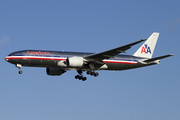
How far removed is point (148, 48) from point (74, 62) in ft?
52.2

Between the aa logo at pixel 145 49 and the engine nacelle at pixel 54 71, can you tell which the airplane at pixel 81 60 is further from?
the aa logo at pixel 145 49

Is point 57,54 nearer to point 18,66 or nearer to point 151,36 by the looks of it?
point 18,66

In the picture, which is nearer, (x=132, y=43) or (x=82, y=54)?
(x=132, y=43)

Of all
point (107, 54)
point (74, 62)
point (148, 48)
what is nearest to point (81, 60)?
point (74, 62)

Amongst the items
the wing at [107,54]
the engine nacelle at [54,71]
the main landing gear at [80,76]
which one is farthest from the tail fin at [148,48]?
the engine nacelle at [54,71]

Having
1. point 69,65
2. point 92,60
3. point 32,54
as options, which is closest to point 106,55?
point 92,60

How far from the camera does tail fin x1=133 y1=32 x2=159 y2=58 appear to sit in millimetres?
59888

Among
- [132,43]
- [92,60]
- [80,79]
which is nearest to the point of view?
[132,43]

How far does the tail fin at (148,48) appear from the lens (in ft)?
196

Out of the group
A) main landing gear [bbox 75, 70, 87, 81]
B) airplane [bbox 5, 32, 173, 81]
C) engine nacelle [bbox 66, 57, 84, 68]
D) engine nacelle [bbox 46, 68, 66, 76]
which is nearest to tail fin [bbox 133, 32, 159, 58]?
airplane [bbox 5, 32, 173, 81]

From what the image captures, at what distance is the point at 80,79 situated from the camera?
59531mm

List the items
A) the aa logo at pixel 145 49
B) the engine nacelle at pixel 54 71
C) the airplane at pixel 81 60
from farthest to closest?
the aa logo at pixel 145 49 < the engine nacelle at pixel 54 71 < the airplane at pixel 81 60

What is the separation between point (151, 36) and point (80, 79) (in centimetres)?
1518

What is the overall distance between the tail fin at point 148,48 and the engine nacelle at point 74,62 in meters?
11.2
